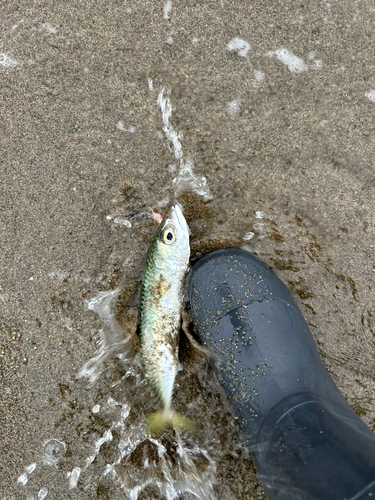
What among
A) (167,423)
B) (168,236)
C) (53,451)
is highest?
(168,236)

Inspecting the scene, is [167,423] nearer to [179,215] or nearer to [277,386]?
[277,386]

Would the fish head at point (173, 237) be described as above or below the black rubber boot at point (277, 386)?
above

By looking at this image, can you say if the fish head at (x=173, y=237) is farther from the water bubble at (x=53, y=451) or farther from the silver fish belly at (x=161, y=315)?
the water bubble at (x=53, y=451)

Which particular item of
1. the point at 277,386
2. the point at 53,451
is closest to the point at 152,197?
the point at 277,386

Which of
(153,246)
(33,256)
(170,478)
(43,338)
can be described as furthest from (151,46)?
(170,478)

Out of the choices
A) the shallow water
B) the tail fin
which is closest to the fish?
the tail fin

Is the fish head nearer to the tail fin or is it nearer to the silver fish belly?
the silver fish belly

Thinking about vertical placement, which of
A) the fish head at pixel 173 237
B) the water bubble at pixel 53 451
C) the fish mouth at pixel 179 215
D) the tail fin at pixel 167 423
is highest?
the fish mouth at pixel 179 215

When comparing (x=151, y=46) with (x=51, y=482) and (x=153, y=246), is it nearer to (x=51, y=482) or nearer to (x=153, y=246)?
(x=153, y=246)

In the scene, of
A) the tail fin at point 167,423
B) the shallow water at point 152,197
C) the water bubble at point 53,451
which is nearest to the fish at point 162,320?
the tail fin at point 167,423
